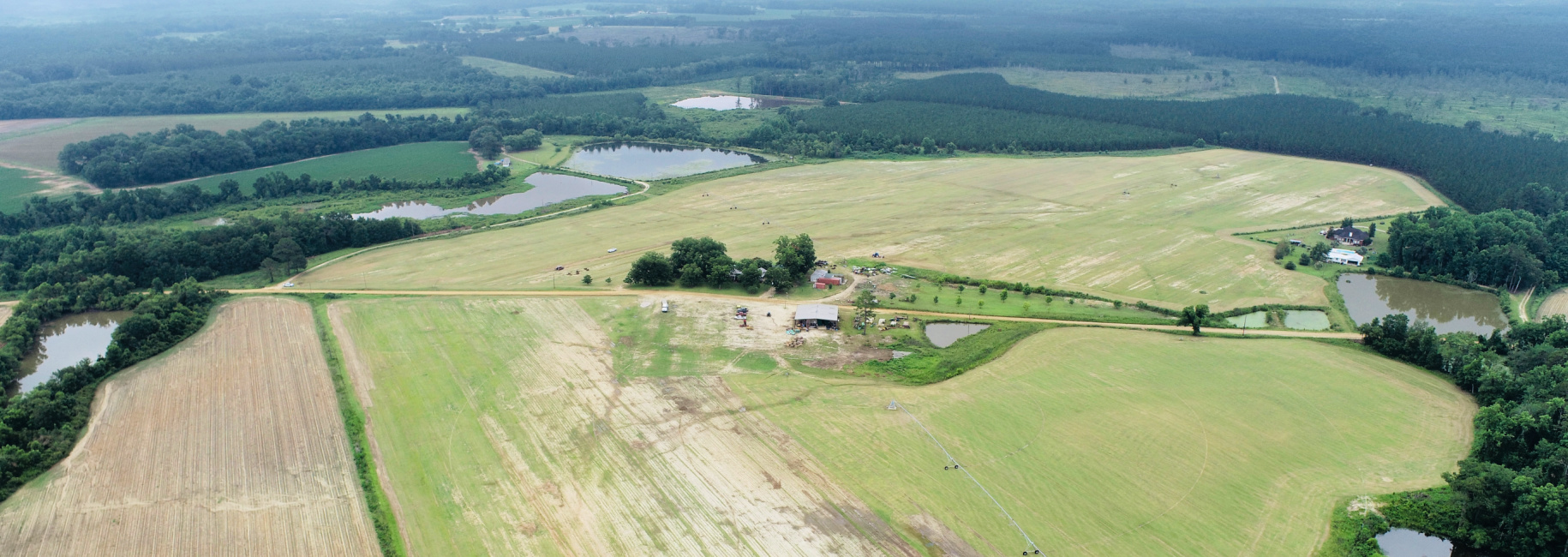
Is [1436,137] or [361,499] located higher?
[1436,137]

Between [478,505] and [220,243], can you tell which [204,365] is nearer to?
[220,243]

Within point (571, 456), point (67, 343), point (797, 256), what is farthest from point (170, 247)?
point (797, 256)

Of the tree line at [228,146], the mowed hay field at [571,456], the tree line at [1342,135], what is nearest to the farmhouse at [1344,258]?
the tree line at [1342,135]

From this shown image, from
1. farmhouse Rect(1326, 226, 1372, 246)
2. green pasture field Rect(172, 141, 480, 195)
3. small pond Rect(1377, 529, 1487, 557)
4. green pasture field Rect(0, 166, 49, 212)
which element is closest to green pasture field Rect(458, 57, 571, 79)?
green pasture field Rect(172, 141, 480, 195)

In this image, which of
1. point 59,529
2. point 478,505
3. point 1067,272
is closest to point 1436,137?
point 1067,272

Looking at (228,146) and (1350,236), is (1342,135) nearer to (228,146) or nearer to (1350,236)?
(1350,236)

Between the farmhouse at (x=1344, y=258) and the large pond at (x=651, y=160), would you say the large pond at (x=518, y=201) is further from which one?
the farmhouse at (x=1344, y=258)

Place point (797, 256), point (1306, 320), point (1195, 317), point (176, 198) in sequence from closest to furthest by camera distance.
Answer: point (1195, 317)
point (1306, 320)
point (797, 256)
point (176, 198)
